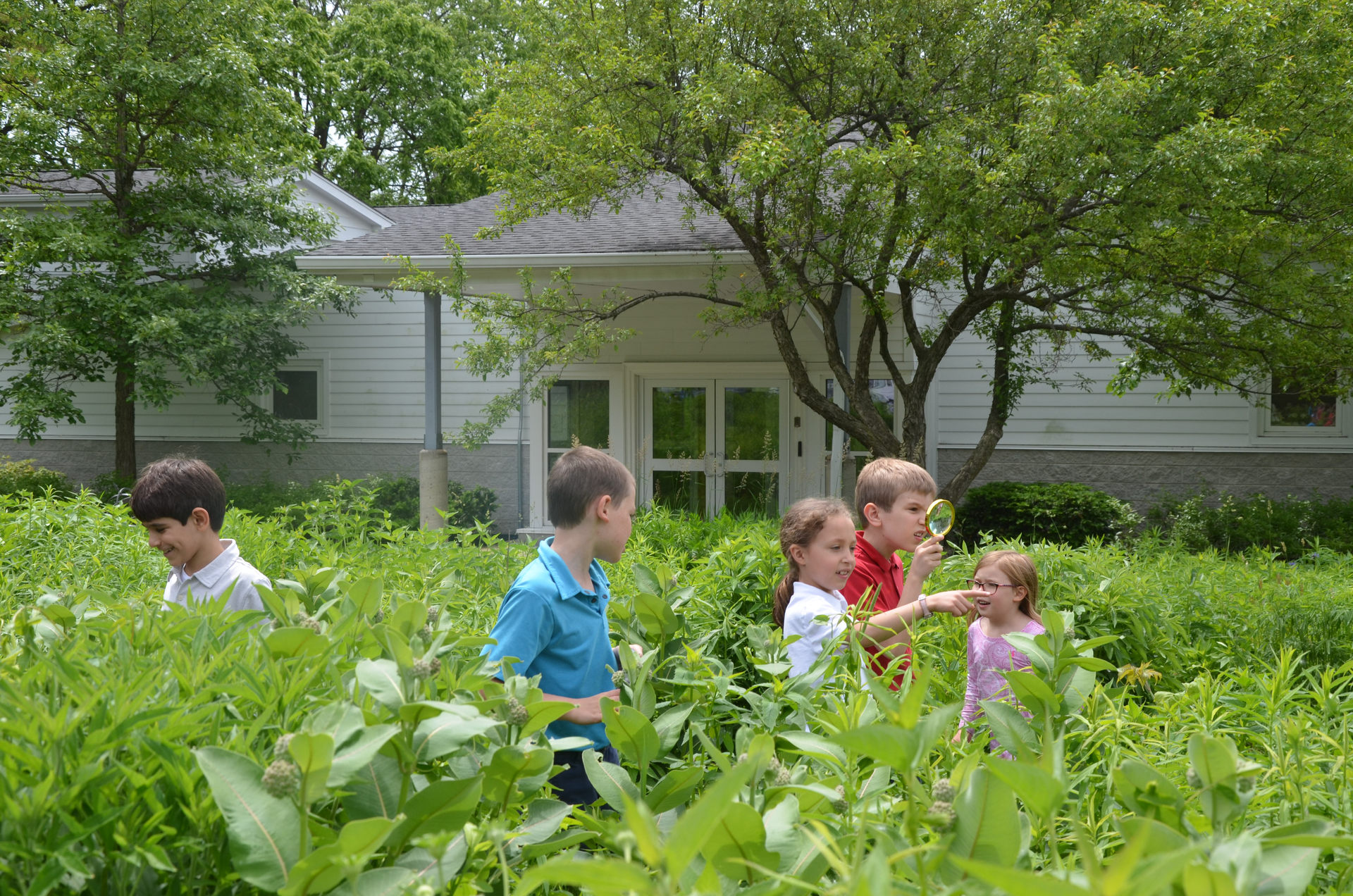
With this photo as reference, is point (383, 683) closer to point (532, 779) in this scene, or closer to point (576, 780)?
point (532, 779)

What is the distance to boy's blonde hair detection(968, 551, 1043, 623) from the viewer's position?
329cm

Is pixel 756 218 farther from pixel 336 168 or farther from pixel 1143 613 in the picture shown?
pixel 336 168

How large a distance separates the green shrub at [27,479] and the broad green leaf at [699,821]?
50.2 feet

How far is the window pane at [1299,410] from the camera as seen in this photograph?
13.3m


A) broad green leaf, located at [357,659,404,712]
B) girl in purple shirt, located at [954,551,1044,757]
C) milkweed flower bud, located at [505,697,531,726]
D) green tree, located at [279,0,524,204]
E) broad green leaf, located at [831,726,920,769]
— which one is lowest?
girl in purple shirt, located at [954,551,1044,757]

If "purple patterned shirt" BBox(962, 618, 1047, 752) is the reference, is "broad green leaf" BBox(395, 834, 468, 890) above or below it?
above

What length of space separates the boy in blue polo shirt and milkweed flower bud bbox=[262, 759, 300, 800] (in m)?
1.14

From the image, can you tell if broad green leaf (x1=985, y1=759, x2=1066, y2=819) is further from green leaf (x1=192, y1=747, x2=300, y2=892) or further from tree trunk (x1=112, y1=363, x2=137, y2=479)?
tree trunk (x1=112, y1=363, x2=137, y2=479)

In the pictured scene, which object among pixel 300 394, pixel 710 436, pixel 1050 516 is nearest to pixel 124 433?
pixel 300 394

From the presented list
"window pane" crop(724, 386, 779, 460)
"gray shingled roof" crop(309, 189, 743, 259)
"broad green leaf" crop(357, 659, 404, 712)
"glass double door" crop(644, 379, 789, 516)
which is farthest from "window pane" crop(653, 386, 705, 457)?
"broad green leaf" crop(357, 659, 404, 712)

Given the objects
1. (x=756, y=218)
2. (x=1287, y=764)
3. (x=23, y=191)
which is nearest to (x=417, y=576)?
(x=1287, y=764)

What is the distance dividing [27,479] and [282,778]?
16.1 m

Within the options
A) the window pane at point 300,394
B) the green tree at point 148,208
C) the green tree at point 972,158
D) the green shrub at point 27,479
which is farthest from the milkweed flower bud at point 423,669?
the window pane at point 300,394

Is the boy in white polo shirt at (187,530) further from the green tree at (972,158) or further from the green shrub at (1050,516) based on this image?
the green shrub at (1050,516)
